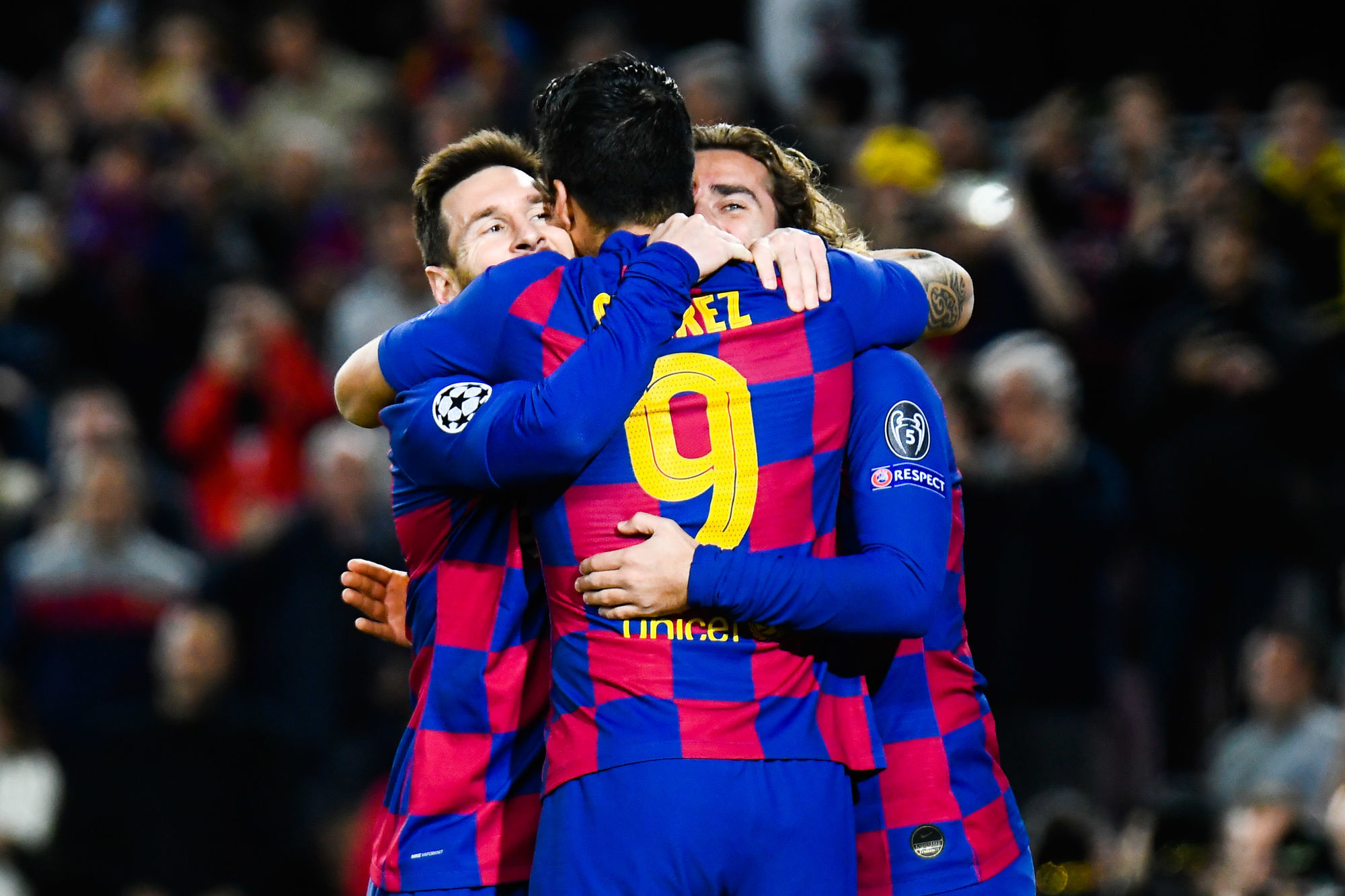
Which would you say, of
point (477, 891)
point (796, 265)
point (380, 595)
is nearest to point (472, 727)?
point (477, 891)

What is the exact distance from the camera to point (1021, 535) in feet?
25.7

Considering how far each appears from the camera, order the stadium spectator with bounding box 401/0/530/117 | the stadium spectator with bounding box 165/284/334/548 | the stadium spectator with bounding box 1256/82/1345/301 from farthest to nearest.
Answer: the stadium spectator with bounding box 401/0/530/117 → the stadium spectator with bounding box 165/284/334/548 → the stadium spectator with bounding box 1256/82/1345/301

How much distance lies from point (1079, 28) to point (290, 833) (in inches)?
288

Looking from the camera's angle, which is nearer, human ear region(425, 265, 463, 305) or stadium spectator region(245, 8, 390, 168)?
human ear region(425, 265, 463, 305)

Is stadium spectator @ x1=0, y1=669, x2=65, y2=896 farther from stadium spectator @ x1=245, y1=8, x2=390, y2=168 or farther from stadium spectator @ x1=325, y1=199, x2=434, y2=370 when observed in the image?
stadium spectator @ x1=245, y1=8, x2=390, y2=168

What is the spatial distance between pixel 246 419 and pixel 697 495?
22.6 ft

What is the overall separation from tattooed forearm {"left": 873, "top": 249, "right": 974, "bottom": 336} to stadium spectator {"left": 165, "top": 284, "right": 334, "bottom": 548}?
6.16 m

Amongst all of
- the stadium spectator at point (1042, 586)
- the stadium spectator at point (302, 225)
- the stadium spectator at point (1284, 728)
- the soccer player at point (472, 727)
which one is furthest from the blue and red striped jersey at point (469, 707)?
the stadium spectator at point (302, 225)

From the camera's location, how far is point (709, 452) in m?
3.34

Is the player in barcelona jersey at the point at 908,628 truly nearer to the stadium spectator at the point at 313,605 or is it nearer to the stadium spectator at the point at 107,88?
the stadium spectator at the point at 313,605

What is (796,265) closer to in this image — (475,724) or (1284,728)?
(475,724)

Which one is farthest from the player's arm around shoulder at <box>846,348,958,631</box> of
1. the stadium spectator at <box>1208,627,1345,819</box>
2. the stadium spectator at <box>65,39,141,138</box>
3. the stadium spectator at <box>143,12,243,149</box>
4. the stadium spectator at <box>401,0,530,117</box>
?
the stadium spectator at <box>65,39,141,138</box>

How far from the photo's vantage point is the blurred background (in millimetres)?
7809

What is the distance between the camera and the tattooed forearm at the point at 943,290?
395 cm
